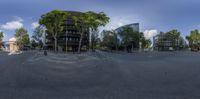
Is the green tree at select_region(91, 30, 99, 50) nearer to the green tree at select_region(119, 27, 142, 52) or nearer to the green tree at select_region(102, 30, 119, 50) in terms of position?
the green tree at select_region(102, 30, 119, 50)

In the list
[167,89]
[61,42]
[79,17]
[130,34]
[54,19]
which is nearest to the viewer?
[167,89]

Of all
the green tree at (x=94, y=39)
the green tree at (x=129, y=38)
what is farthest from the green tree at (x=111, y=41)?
the green tree at (x=94, y=39)

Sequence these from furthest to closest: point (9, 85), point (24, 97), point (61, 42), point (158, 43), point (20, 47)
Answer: point (158, 43)
point (61, 42)
point (20, 47)
point (9, 85)
point (24, 97)

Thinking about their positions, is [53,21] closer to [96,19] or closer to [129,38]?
[96,19]

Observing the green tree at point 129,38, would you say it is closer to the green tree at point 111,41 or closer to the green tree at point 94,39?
the green tree at point 111,41

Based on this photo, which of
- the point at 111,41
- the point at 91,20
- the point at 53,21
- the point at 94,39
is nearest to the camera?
the point at 53,21

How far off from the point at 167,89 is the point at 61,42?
64.1 metres

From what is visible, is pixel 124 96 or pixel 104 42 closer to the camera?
pixel 124 96

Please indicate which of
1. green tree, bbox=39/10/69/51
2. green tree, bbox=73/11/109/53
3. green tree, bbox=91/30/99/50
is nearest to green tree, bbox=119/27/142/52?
green tree, bbox=91/30/99/50

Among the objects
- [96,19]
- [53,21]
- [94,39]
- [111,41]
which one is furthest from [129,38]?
[53,21]

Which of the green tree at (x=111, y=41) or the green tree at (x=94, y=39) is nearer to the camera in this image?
the green tree at (x=94, y=39)

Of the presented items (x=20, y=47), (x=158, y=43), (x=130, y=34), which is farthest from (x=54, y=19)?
(x=158, y=43)

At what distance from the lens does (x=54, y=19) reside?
171 feet

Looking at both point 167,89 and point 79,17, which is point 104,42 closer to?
point 79,17
